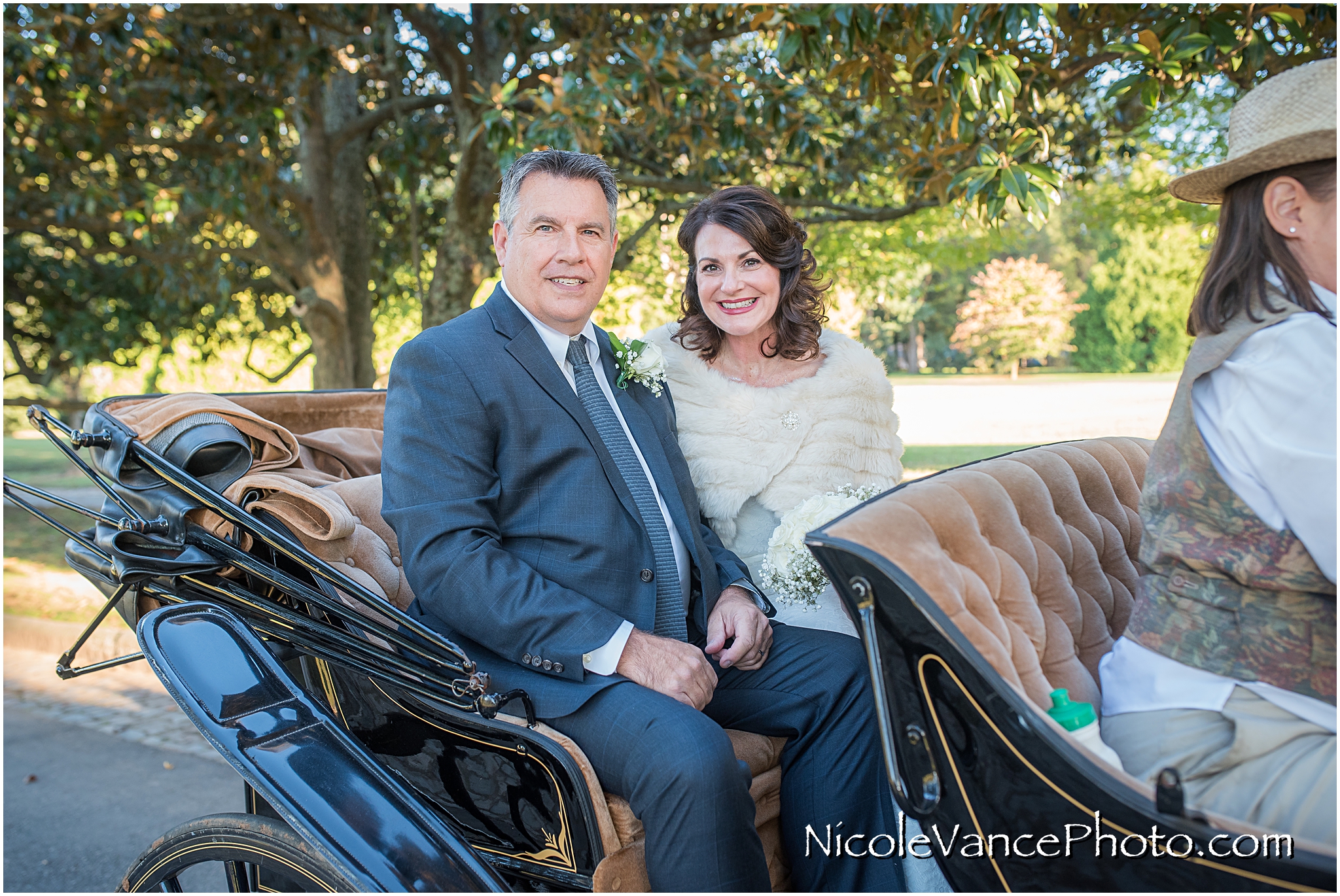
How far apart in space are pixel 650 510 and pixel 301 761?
96 centimetres

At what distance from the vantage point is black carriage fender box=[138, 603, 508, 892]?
1.63m

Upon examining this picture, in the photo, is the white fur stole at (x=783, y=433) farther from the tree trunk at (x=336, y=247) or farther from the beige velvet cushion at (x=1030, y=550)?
the tree trunk at (x=336, y=247)

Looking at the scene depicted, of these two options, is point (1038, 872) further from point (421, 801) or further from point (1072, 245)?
point (1072, 245)

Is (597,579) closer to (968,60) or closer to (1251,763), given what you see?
(1251,763)

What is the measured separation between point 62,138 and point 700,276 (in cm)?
557

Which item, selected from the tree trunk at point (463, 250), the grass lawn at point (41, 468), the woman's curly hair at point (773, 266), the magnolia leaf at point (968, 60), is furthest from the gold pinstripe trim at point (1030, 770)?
the grass lawn at point (41, 468)

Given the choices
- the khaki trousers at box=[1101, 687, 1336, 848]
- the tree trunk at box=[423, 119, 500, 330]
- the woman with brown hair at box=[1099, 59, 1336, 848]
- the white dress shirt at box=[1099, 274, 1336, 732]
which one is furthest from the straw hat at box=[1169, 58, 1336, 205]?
the tree trunk at box=[423, 119, 500, 330]

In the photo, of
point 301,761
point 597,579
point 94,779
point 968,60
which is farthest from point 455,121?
point 301,761

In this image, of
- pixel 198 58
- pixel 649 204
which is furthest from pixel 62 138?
pixel 649 204

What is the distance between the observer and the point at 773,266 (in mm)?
2889

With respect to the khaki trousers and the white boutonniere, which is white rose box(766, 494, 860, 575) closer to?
the white boutonniere

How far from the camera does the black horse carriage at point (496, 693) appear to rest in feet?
4.72

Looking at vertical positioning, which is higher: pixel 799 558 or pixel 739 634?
pixel 799 558

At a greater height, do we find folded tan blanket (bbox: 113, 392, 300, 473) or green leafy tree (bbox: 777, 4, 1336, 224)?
green leafy tree (bbox: 777, 4, 1336, 224)
